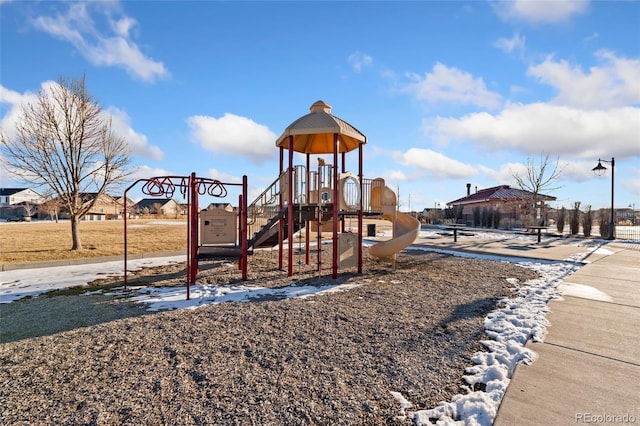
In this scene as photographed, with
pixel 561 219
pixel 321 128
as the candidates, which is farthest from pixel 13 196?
pixel 561 219

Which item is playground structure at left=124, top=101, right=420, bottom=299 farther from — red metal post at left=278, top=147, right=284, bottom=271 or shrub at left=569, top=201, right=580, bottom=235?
shrub at left=569, top=201, right=580, bottom=235

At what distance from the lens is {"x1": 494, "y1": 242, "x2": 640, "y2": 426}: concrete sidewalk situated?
8.99 feet

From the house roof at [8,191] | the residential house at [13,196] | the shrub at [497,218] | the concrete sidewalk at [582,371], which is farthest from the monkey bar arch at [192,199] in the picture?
the house roof at [8,191]

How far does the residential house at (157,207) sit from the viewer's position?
70.9 m

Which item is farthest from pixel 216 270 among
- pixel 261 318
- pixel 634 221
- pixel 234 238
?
pixel 634 221

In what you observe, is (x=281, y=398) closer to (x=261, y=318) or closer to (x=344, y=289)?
(x=261, y=318)

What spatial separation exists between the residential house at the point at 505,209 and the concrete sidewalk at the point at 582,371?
2242cm

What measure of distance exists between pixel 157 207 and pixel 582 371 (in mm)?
75848

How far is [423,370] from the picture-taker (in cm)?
351

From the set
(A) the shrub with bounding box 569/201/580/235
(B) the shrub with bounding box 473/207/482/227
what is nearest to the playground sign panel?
(A) the shrub with bounding box 569/201/580/235

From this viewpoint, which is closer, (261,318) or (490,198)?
(261,318)

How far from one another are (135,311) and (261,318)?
2.30 m

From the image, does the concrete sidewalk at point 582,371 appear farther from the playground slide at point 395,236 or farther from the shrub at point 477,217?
the shrub at point 477,217

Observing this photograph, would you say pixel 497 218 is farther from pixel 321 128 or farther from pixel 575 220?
pixel 321 128
